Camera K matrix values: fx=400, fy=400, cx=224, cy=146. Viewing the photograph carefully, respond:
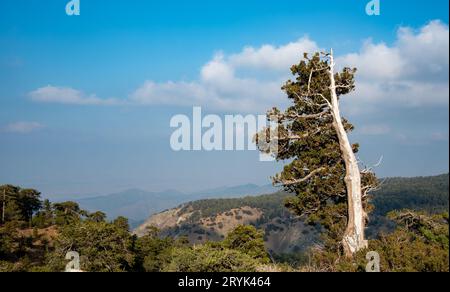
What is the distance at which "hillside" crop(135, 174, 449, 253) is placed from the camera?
399 feet

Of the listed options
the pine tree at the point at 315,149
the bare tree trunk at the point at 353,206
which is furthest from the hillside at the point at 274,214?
the bare tree trunk at the point at 353,206

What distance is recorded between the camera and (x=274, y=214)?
15725 centimetres

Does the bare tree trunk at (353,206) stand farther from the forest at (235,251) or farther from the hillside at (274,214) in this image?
the hillside at (274,214)


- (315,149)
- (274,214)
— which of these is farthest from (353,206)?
(274,214)

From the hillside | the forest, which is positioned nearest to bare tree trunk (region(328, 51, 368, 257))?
the forest

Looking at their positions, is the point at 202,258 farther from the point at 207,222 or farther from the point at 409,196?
the point at 207,222

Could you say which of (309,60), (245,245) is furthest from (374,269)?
(245,245)

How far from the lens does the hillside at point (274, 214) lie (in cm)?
12150

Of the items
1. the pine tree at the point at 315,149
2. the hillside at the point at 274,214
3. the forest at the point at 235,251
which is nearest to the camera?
the forest at the point at 235,251

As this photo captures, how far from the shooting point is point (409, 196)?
129m

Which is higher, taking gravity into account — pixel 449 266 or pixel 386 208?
pixel 449 266

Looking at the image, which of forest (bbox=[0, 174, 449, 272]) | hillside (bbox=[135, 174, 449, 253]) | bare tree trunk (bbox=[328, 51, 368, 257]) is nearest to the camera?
forest (bbox=[0, 174, 449, 272])

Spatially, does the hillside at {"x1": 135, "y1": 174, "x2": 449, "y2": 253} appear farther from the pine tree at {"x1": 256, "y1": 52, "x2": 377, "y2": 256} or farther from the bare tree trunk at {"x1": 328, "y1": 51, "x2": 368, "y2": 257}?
the bare tree trunk at {"x1": 328, "y1": 51, "x2": 368, "y2": 257}
